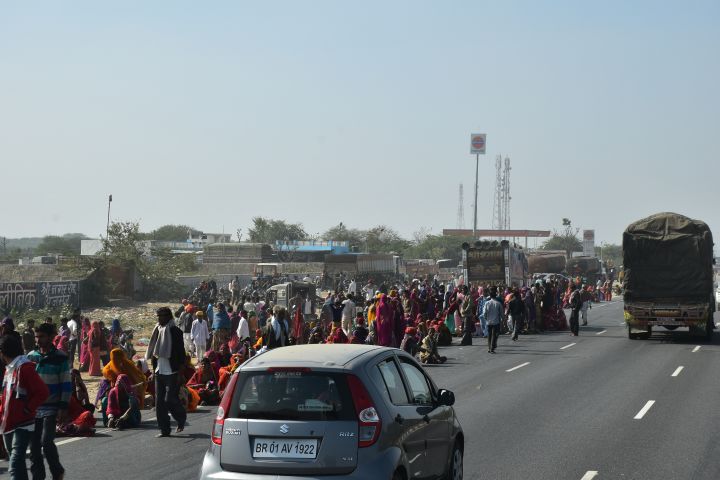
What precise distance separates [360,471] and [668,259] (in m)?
23.5

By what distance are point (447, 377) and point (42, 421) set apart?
1247 centimetres

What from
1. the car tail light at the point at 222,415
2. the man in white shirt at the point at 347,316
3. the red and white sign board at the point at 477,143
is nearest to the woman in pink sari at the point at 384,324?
the man in white shirt at the point at 347,316

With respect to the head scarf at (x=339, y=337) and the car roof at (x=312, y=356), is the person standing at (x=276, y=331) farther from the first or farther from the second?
the car roof at (x=312, y=356)

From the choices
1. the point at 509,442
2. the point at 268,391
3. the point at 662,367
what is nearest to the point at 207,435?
the point at 509,442

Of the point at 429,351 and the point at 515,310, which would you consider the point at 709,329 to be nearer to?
the point at 515,310

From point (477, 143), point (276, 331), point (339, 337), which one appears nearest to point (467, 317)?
point (339, 337)

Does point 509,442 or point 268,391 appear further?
point 509,442

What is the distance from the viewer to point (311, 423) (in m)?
7.38

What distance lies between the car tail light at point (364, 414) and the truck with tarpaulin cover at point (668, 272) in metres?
23.1

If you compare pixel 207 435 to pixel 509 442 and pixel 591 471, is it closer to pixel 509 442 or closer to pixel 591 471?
pixel 509 442

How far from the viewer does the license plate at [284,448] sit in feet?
24.1

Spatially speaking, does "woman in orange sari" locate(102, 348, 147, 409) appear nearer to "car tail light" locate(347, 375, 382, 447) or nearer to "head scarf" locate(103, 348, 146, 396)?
"head scarf" locate(103, 348, 146, 396)

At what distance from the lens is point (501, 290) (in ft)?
116

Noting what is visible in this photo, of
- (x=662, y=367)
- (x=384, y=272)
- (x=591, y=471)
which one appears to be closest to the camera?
(x=591, y=471)
